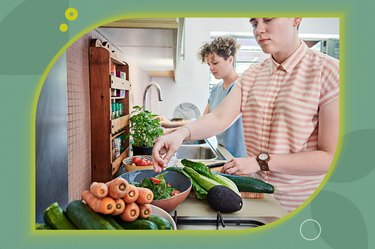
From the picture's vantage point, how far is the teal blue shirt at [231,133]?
111 cm

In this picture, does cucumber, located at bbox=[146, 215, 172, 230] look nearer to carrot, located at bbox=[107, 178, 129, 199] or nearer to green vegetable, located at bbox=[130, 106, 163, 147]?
carrot, located at bbox=[107, 178, 129, 199]

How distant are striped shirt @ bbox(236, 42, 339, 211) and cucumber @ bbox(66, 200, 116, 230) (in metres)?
0.39

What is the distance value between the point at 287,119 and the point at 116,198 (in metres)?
0.39

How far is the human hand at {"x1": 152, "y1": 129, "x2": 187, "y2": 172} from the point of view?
703 mm

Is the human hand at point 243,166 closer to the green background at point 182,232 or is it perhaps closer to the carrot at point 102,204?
the green background at point 182,232

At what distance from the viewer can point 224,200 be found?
66 cm

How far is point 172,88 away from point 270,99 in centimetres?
113

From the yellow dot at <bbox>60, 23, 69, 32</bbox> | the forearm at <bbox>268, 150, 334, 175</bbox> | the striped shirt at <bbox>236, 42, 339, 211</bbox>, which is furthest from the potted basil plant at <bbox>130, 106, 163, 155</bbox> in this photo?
the yellow dot at <bbox>60, 23, 69, 32</bbox>

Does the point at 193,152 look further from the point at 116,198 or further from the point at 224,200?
the point at 116,198

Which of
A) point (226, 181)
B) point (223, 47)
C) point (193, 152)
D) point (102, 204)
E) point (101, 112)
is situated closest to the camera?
point (102, 204)
